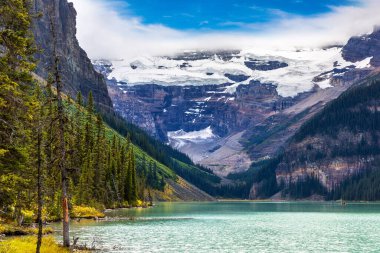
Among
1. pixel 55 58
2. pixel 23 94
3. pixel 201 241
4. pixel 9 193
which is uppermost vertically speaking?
pixel 55 58

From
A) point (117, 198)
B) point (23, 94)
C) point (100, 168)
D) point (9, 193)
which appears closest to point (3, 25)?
point (23, 94)

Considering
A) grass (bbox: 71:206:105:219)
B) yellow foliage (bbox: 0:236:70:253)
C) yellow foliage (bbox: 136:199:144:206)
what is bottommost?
yellow foliage (bbox: 0:236:70:253)

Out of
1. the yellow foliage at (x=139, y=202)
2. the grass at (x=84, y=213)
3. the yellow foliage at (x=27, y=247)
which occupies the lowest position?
the yellow foliage at (x=27, y=247)

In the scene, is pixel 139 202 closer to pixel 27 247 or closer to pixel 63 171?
Result: pixel 63 171

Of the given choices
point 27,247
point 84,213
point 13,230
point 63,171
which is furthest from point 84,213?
point 27,247

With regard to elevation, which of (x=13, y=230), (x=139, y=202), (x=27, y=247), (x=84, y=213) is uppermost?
(x=139, y=202)

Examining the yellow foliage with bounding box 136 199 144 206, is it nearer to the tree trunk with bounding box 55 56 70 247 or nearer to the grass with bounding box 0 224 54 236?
the grass with bounding box 0 224 54 236

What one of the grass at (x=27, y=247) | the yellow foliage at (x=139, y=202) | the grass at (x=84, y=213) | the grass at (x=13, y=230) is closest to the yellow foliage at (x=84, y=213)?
the grass at (x=84, y=213)

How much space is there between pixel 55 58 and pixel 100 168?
105129mm

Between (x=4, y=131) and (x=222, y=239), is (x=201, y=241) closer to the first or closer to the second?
(x=222, y=239)

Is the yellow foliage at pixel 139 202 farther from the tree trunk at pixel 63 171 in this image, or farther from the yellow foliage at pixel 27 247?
the tree trunk at pixel 63 171

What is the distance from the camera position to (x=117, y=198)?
545 ft

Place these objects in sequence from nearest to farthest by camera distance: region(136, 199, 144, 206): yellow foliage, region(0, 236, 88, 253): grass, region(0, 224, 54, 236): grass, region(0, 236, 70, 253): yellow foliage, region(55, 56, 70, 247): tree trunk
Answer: region(0, 236, 88, 253): grass, region(0, 236, 70, 253): yellow foliage, region(55, 56, 70, 247): tree trunk, region(0, 224, 54, 236): grass, region(136, 199, 144, 206): yellow foliage

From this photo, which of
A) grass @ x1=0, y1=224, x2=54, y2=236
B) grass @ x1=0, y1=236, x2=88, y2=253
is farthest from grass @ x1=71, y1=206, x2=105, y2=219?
grass @ x1=0, y1=236, x2=88, y2=253
